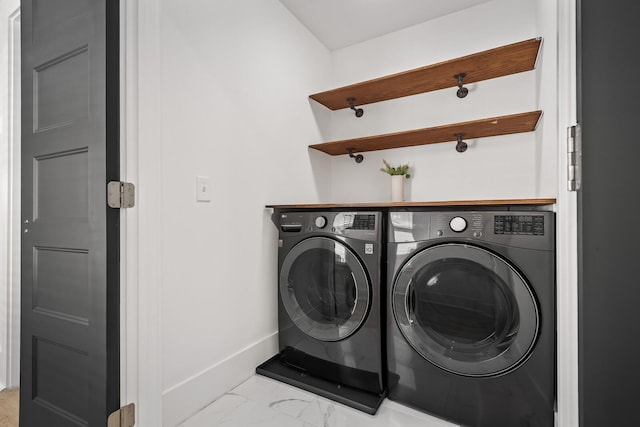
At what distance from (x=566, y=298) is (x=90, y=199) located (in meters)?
1.54

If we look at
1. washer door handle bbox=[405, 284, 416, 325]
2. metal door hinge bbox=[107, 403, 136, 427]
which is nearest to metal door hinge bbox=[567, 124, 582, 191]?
washer door handle bbox=[405, 284, 416, 325]

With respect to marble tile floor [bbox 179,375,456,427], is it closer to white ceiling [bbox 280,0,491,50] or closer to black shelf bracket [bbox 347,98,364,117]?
black shelf bracket [bbox 347,98,364,117]

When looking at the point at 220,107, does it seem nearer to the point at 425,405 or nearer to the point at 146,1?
the point at 146,1

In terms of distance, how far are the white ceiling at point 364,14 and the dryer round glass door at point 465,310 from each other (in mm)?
1768

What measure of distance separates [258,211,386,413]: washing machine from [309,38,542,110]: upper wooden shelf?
1.05m

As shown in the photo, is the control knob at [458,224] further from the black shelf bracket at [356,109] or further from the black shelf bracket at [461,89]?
the black shelf bracket at [356,109]

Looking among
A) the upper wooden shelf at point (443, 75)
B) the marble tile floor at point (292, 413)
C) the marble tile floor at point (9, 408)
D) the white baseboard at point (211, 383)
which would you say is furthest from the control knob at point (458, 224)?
the marble tile floor at point (9, 408)

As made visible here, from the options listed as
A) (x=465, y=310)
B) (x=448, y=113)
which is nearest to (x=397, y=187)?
(x=448, y=113)

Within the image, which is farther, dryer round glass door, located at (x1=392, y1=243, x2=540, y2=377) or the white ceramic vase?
the white ceramic vase

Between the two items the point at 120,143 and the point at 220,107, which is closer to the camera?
the point at 120,143

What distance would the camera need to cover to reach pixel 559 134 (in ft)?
2.72

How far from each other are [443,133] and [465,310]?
1.18m

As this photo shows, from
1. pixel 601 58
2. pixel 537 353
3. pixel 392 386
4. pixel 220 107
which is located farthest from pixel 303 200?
pixel 601 58

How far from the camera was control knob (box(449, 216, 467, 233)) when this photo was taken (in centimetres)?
135
